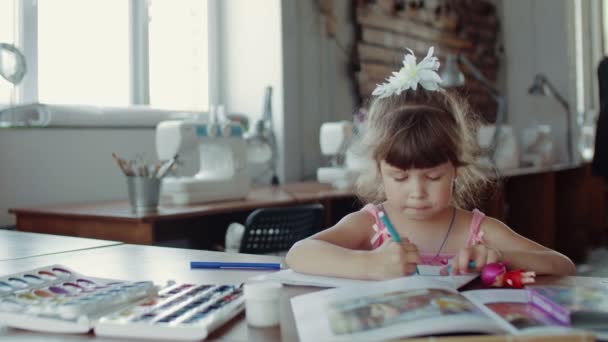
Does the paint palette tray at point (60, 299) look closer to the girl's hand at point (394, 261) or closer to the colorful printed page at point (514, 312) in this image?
the girl's hand at point (394, 261)

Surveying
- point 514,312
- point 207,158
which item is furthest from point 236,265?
point 207,158

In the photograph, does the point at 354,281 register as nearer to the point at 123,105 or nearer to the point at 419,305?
the point at 419,305

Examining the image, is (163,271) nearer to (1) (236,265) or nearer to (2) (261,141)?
(1) (236,265)

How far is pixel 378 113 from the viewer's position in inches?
51.4

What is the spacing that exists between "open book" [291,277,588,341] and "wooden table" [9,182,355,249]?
1.23 meters

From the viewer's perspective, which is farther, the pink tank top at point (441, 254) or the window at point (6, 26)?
the window at point (6, 26)

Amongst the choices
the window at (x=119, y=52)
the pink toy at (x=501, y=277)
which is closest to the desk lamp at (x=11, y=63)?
the window at (x=119, y=52)

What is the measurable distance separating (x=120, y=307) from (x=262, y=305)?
0.60 ft

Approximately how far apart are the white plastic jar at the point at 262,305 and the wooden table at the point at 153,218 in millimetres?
1222

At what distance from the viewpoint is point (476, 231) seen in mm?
1287

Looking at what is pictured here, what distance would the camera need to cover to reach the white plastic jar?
829 millimetres

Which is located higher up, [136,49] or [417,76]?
[136,49]

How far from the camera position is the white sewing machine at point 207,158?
2359mm

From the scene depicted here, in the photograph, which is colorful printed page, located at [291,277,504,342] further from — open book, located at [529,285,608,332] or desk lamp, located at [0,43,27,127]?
desk lamp, located at [0,43,27,127]
